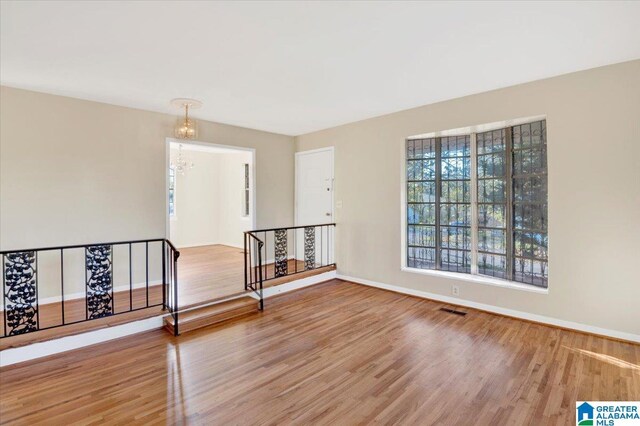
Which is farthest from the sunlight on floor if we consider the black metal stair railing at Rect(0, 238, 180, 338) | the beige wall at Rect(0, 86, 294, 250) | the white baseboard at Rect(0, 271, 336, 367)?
the beige wall at Rect(0, 86, 294, 250)

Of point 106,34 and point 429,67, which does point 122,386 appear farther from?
point 429,67

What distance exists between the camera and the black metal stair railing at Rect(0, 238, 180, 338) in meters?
2.95

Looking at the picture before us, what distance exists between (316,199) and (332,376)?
12.7 ft

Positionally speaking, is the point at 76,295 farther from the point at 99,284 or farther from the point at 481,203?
the point at 481,203

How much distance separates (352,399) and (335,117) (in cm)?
406

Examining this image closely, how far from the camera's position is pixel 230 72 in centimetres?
322

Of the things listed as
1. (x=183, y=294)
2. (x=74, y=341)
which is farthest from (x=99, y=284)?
(x=183, y=294)

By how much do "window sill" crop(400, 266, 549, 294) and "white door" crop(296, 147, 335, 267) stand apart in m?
1.67

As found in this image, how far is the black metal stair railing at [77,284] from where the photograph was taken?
2945 mm

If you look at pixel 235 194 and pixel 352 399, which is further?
pixel 235 194

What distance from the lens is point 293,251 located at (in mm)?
6426

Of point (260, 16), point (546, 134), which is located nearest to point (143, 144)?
point (260, 16)

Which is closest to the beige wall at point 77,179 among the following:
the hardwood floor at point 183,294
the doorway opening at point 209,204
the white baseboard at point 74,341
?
the hardwood floor at point 183,294

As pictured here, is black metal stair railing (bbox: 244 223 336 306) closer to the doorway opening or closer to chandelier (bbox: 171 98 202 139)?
the doorway opening
